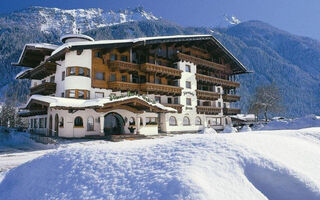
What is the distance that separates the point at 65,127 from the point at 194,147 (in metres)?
21.9

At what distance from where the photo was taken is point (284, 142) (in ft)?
19.0

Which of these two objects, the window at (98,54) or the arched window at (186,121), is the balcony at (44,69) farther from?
the arched window at (186,121)

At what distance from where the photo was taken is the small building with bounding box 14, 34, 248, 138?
24922 mm

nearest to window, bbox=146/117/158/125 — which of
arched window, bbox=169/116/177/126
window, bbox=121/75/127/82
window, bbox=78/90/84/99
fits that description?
arched window, bbox=169/116/177/126

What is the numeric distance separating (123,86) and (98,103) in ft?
23.5

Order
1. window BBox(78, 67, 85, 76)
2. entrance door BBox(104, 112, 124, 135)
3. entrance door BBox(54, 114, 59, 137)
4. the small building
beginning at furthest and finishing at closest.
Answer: entrance door BBox(104, 112, 124, 135), window BBox(78, 67, 85, 76), entrance door BBox(54, 114, 59, 137), the small building

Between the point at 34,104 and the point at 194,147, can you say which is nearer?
the point at 194,147

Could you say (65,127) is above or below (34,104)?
below

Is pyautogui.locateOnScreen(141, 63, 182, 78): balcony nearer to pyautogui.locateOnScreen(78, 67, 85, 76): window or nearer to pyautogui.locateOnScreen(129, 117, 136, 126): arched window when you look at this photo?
pyautogui.locateOnScreen(129, 117, 136, 126): arched window

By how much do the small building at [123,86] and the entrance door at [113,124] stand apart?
0.09m

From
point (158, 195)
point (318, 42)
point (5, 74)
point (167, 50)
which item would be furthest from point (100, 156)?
point (318, 42)

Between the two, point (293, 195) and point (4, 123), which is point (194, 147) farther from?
point (4, 123)

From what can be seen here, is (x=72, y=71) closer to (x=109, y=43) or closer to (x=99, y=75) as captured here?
(x=99, y=75)

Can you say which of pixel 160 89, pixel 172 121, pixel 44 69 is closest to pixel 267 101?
pixel 172 121
